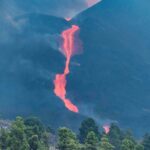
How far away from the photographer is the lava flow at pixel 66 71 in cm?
3597

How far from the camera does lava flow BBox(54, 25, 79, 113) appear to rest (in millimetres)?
35966

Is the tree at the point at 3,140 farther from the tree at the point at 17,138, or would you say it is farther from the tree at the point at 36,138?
the tree at the point at 36,138

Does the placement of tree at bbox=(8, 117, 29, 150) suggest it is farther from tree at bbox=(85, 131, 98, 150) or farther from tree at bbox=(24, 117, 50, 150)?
tree at bbox=(85, 131, 98, 150)

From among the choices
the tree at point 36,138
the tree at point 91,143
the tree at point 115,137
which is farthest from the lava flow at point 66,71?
Answer: the tree at point 91,143

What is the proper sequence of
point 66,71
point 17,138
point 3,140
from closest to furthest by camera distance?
1. point 17,138
2. point 3,140
3. point 66,71

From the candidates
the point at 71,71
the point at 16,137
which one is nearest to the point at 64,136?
the point at 16,137

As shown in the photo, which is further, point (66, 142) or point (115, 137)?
point (115, 137)

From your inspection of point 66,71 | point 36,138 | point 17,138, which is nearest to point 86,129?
point 36,138

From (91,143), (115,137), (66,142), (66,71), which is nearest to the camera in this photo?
(66,142)

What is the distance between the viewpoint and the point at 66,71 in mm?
38594

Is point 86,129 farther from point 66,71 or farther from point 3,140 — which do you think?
point 66,71

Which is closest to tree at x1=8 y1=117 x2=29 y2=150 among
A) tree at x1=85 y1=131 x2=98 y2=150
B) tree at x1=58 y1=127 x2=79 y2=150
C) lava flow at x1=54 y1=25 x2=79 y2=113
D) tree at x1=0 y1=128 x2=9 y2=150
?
tree at x1=0 y1=128 x2=9 y2=150

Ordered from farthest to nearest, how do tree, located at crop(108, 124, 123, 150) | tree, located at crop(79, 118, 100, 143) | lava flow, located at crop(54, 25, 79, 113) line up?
lava flow, located at crop(54, 25, 79, 113)
tree, located at crop(79, 118, 100, 143)
tree, located at crop(108, 124, 123, 150)

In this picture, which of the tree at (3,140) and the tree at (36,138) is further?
the tree at (36,138)
